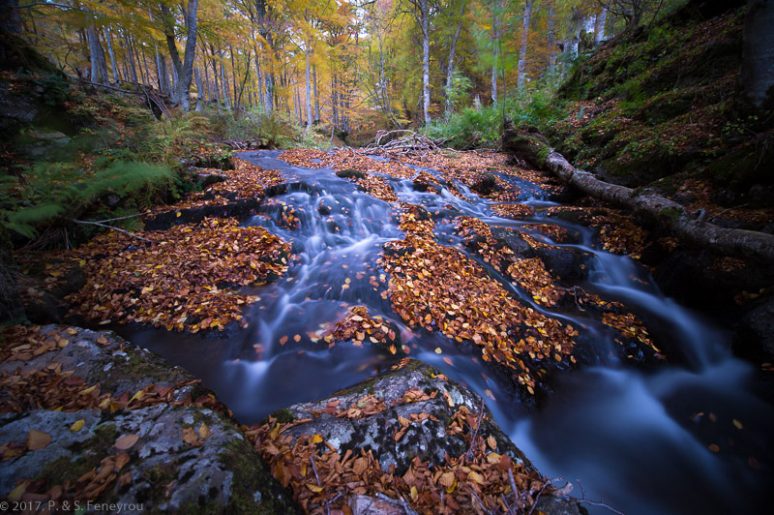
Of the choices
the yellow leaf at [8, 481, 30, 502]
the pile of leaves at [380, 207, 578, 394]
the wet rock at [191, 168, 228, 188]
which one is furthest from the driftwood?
the yellow leaf at [8, 481, 30, 502]

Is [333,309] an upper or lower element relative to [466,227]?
lower

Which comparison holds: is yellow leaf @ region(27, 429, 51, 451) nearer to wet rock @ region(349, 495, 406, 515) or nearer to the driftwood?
wet rock @ region(349, 495, 406, 515)

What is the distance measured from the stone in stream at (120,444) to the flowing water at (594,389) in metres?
0.88

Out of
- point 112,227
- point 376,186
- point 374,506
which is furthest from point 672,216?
point 112,227

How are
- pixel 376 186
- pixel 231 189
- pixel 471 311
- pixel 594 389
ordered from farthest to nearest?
pixel 376 186
pixel 231 189
pixel 471 311
pixel 594 389

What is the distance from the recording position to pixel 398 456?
6.58 ft

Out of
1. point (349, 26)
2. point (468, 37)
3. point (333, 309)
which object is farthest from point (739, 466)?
point (349, 26)

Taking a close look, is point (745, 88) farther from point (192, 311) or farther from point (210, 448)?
point (192, 311)

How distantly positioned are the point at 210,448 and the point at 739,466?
4548mm

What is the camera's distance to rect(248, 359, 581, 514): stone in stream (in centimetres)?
180

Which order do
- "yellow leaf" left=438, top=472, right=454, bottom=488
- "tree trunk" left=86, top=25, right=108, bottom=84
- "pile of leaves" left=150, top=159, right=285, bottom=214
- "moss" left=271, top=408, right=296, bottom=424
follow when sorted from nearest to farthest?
1. "yellow leaf" left=438, top=472, right=454, bottom=488
2. "moss" left=271, top=408, right=296, bottom=424
3. "pile of leaves" left=150, top=159, right=285, bottom=214
4. "tree trunk" left=86, top=25, right=108, bottom=84

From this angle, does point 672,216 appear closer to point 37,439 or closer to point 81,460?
point 81,460

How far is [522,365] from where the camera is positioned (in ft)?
11.5

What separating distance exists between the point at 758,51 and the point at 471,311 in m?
6.04
